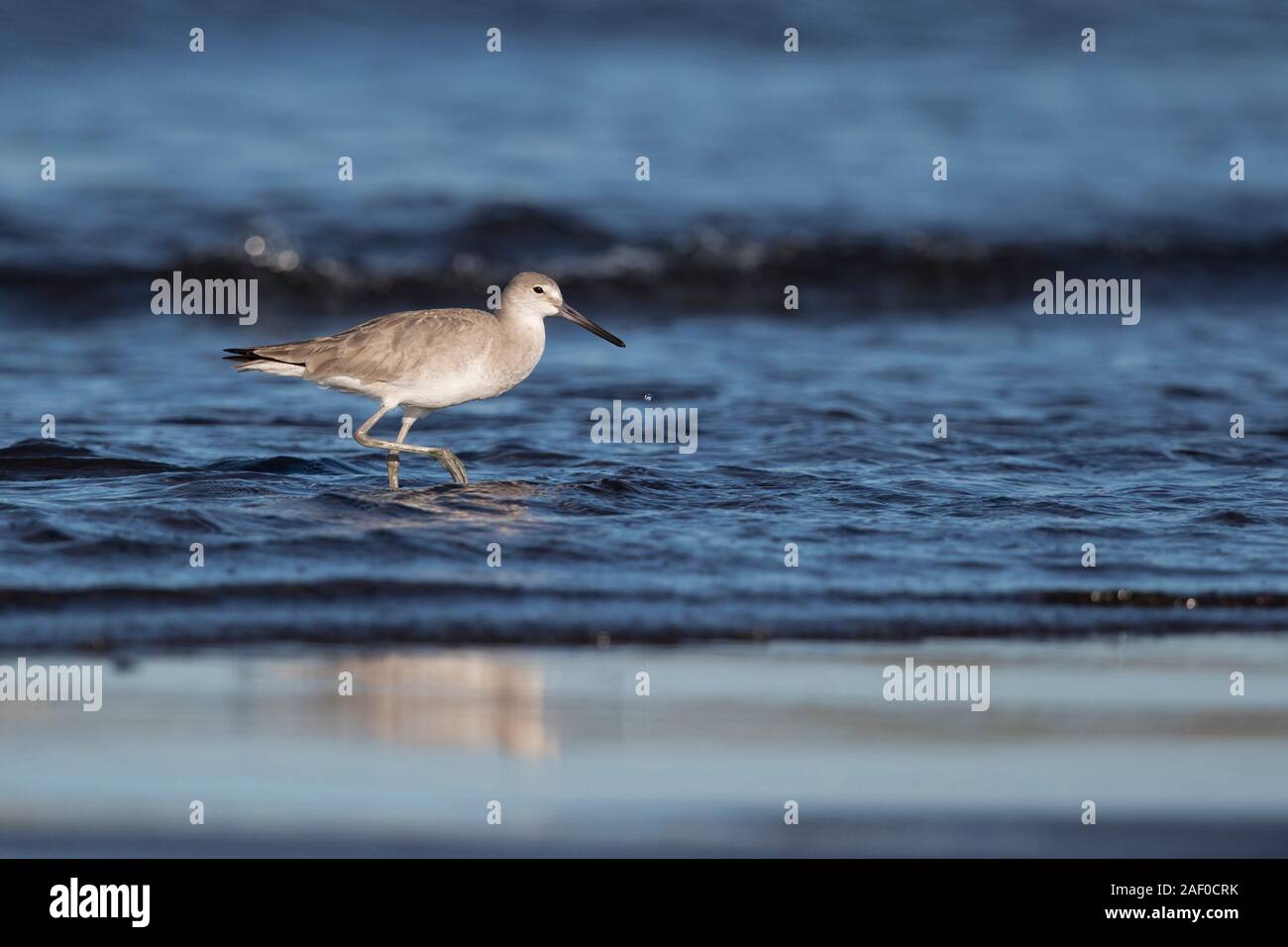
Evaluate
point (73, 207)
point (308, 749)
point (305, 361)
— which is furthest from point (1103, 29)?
point (308, 749)

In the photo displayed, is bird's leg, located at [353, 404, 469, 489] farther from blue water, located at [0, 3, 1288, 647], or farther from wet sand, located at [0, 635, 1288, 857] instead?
wet sand, located at [0, 635, 1288, 857]

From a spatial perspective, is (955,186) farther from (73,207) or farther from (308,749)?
(308,749)

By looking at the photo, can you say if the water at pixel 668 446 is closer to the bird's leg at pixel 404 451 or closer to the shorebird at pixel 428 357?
the bird's leg at pixel 404 451

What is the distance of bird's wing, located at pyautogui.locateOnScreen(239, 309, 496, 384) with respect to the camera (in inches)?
347

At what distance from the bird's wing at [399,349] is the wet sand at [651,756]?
303cm

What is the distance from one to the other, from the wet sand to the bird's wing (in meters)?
A: 3.03

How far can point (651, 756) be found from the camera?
5090 mm

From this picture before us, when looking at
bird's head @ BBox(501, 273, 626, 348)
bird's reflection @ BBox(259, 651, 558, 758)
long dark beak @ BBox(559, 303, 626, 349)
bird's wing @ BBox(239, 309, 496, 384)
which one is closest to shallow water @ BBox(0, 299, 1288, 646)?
bird's reflection @ BBox(259, 651, 558, 758)

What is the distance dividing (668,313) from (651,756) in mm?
11485

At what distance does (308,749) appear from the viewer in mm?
5035

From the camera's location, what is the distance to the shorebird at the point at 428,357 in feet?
28.9

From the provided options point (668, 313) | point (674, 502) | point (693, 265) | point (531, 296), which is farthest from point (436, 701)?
point (693, 265)
